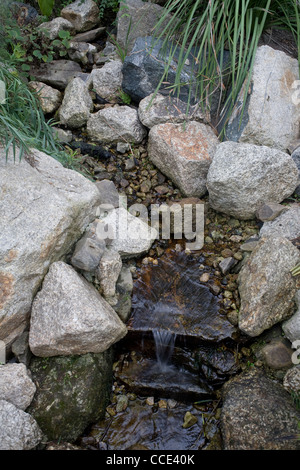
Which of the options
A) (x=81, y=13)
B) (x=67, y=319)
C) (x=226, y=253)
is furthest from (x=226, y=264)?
(x=81, y=13)

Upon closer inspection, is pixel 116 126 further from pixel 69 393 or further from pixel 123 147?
pixel 69 393

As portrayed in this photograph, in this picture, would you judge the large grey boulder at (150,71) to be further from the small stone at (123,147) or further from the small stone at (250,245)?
the small stone at (250,245)

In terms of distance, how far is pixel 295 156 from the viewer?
3.37 metres

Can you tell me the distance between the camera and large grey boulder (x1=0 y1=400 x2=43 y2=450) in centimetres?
218

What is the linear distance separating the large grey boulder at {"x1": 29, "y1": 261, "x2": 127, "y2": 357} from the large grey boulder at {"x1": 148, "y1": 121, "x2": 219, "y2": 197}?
138cm

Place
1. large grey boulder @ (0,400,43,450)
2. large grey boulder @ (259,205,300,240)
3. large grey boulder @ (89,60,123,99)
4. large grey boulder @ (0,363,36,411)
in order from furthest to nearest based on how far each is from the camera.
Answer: large grey boulder @ (89,60,123,99)
large grey boulder @ (259,205,300,240)
large grey boulder @ (0,363,36,411)
large grey boulder @ (0,400,43,450)

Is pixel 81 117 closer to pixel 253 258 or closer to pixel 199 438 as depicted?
pixel 253 258

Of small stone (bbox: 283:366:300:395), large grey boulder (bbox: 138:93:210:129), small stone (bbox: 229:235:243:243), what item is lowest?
small stone (bbox: 283:366:300:395)

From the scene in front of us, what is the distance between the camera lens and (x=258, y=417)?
2342 millimetres

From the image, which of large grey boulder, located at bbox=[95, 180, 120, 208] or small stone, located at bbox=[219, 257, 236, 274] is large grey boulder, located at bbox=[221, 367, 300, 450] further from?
large grey boulder, located at bbox=[95, 180, 120, 208]

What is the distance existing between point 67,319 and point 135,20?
3240 millimetres

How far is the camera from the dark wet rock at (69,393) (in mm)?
2422

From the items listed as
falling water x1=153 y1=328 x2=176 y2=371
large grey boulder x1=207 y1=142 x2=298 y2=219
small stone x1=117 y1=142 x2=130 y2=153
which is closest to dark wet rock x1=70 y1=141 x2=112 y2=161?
small stone x1=117 y1=142 x2=130 y2=153

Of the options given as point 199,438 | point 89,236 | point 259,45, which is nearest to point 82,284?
point 89,236
